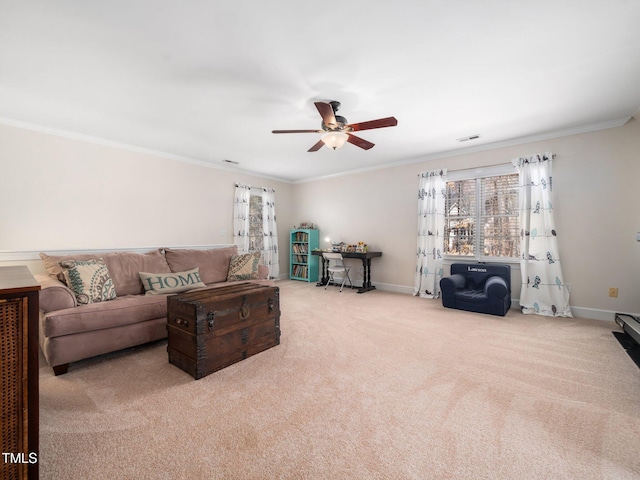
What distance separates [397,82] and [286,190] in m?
4.65

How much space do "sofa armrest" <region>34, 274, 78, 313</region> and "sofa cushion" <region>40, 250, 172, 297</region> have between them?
0.55 meters

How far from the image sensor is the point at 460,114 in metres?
3.28

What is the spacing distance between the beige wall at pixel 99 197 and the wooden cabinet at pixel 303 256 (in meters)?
Result: 1.67

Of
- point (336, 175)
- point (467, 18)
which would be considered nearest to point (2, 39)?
point (467, 18)

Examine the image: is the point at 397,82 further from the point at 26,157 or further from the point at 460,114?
the point at 26,157

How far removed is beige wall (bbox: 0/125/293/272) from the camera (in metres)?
3.46

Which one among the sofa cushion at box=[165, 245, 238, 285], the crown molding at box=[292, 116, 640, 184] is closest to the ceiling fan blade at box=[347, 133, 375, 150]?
the crown molding at box=[292, 116, 640, 184]

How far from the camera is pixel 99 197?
13.4 ft

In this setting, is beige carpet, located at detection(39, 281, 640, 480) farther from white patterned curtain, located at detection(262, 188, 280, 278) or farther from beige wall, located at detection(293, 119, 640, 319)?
white patterned curtain, located at detection(262, 188, 280, 278)

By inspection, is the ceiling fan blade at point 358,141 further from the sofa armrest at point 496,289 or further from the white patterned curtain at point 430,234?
the sofa armrest at point 496,289

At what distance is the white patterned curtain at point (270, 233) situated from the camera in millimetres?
6242

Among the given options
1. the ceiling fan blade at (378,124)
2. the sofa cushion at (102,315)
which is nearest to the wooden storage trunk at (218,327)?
the sofa cushion at (102,315)

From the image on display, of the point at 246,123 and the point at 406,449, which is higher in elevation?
the point at 246,123

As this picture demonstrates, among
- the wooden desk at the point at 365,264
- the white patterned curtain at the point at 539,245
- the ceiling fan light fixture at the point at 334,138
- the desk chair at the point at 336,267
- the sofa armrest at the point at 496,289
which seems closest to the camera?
the ceiling fan light fixture at the point at 334,138
